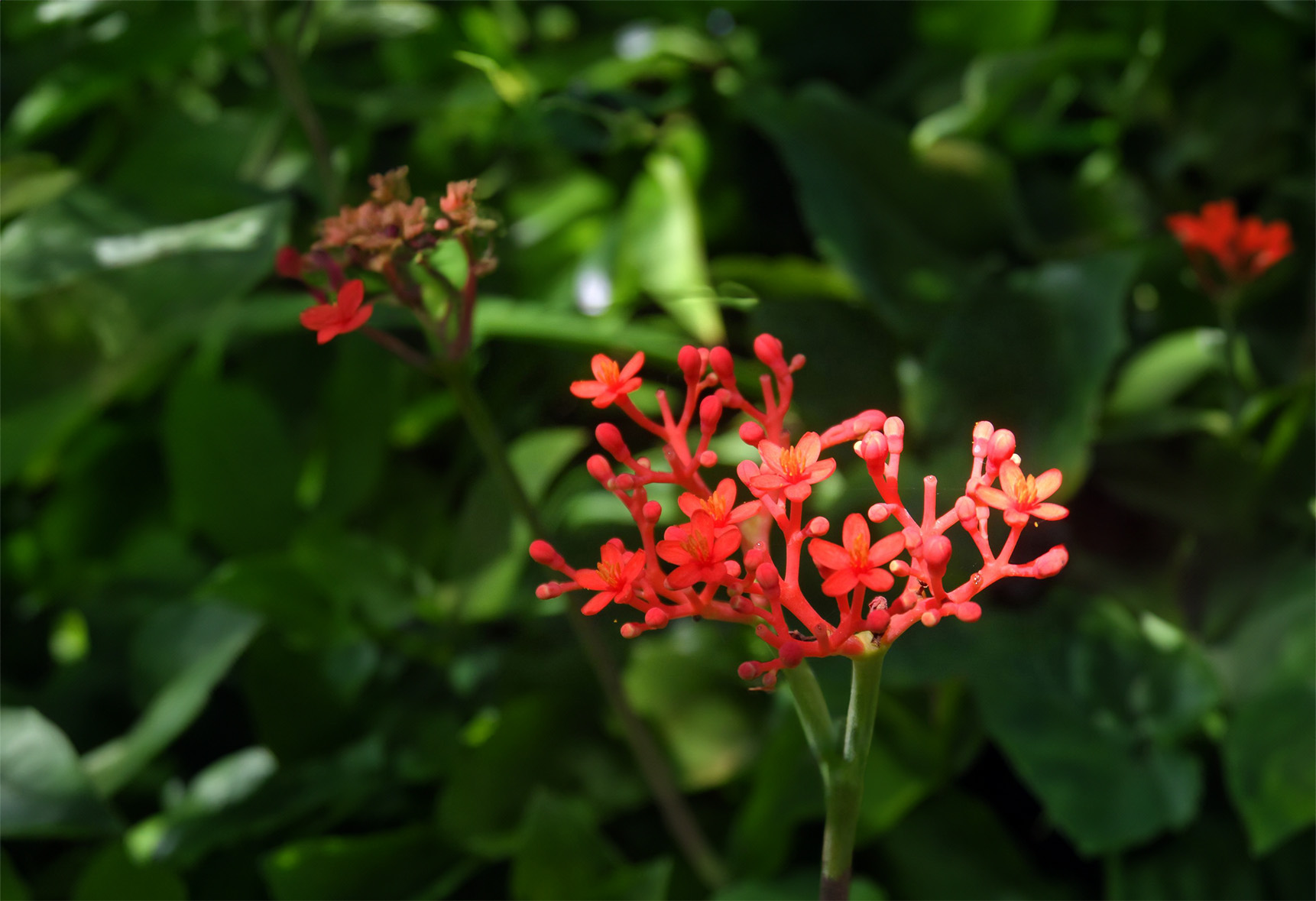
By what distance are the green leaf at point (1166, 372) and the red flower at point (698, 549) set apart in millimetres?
387

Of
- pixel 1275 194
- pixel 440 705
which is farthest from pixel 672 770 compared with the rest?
pixel 1275 194

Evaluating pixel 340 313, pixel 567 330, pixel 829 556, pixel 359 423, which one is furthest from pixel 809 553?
pixel 359 423

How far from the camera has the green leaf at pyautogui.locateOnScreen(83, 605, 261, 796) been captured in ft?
1.46

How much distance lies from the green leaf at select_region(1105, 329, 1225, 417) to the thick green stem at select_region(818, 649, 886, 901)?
36 cm

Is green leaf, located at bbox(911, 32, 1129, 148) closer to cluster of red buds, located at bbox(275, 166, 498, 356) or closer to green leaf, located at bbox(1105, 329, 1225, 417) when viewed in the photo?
green leaf, located at bbox(1105, 329, 1225, 417)

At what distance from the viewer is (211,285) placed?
18.1 inches

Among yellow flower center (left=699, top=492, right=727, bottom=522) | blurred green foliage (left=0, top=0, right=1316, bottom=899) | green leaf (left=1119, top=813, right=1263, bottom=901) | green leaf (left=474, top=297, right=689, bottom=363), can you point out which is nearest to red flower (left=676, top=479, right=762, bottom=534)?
yellow flower center (left=699, top=492, right=727, bottom=522)

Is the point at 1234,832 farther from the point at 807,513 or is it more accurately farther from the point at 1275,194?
the point at 1275,194

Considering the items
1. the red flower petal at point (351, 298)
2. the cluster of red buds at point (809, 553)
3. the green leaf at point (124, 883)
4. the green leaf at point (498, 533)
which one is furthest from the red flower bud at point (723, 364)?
the green leaf at point (124, 883)

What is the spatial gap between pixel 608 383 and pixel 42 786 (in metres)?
0.28

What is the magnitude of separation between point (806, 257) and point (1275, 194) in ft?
0.88

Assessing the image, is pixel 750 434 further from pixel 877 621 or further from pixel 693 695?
pixel 693 695

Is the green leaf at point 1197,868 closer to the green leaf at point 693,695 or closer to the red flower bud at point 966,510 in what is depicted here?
the green leaf at point 693,695

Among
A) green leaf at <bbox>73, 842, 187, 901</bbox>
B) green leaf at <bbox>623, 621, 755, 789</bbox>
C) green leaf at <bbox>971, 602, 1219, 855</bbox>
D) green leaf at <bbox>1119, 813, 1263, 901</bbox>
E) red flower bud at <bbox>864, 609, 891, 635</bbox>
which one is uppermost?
red flower bud at <bbox>864, 609, 891, 635</bbox>
